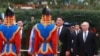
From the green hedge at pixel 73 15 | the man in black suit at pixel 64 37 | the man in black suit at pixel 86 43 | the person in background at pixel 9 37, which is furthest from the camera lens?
the green hedge at pixel 73 15

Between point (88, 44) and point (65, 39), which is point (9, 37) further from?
point (65, 39)

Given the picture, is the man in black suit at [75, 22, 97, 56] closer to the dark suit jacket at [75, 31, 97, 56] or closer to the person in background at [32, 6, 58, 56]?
the dark suit jacket at [75, 31, 97, 56]

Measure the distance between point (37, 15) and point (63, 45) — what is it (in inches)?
524

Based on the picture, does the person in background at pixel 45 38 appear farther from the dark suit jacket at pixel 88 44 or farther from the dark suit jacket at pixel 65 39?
the dark suit jacket at pixel 65 39

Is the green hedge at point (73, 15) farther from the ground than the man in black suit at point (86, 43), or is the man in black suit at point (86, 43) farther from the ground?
the man in black suit at point (86, 43)

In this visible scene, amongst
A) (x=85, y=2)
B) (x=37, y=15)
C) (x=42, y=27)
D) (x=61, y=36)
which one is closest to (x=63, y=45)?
(x=61, y=36)

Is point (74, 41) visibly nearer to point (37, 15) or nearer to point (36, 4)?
point (37, 15)

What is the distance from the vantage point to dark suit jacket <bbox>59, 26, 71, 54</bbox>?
1461 centimetres

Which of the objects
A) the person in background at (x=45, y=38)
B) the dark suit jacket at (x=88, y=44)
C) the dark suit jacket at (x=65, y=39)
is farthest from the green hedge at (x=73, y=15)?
the person in background at (x=45, y=38)

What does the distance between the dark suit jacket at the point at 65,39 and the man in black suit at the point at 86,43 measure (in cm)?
56

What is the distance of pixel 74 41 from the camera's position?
46.9 feet

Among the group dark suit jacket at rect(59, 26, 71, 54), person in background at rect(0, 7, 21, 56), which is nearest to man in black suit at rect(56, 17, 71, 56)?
dark suit jacket at rect(59, 26, 71, 54)

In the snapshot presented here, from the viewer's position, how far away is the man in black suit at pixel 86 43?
1388cm

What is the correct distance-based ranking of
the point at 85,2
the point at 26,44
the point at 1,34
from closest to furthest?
the point at 1,34, the point at 26,44, the point at 85,2
